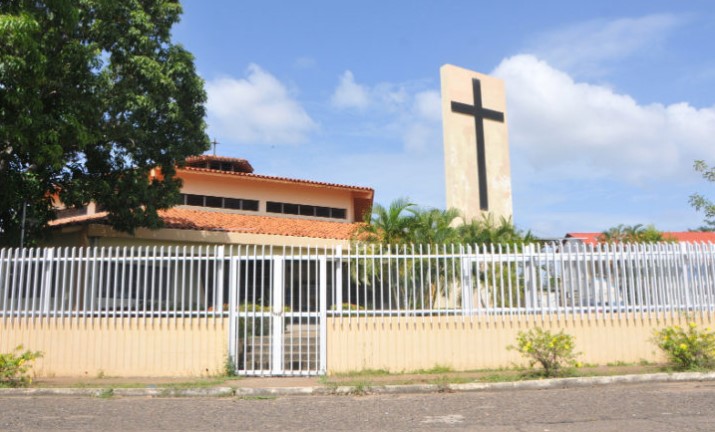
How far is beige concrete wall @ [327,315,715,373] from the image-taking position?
882 cm

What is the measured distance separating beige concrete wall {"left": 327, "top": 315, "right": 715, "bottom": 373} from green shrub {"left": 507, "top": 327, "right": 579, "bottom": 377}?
56 centimetres

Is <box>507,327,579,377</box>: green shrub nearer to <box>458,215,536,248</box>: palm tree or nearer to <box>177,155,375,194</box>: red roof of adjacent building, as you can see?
<box>458,215,536,248</box>: palm tree

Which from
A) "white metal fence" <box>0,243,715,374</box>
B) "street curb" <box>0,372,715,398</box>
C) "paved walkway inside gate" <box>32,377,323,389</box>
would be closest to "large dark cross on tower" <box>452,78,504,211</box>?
"white metal fence" <box>0,243,715,374</box>

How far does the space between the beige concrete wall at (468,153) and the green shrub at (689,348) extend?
6.84 meters

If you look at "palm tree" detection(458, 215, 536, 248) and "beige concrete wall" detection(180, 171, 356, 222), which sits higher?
"beige concrete wall" detection(180, 171, 356, 222)

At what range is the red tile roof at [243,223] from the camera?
610 inches

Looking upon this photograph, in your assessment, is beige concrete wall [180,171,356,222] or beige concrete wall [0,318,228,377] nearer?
beige concrete wall [0,318,228,377]

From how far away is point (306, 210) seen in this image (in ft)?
66.4

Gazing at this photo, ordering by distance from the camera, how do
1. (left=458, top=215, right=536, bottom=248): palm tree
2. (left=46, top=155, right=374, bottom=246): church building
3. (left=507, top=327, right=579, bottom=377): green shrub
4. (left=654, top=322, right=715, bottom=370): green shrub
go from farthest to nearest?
(left=46, top=155, right=374, bottom=246): church building, (left=458, top=215, right=536, bottom=248): palm tree, (left=654, top=322, right=715, bottom=370): green shrub, (left=507, top=327, right=579, bottom=377): green shrub

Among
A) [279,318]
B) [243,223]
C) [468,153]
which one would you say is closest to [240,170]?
[243,223]

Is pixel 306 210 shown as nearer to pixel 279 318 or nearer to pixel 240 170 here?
pixel 240 170

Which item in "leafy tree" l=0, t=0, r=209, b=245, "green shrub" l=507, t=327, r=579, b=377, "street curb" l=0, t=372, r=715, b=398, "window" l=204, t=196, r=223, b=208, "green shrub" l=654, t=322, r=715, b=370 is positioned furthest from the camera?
"window" l=204, t=196, r=223, b=208

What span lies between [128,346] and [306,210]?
11671mm

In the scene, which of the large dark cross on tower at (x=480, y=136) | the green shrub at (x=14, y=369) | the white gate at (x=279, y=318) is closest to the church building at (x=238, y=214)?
the large dark cross on tower at (x=480, y=136)
